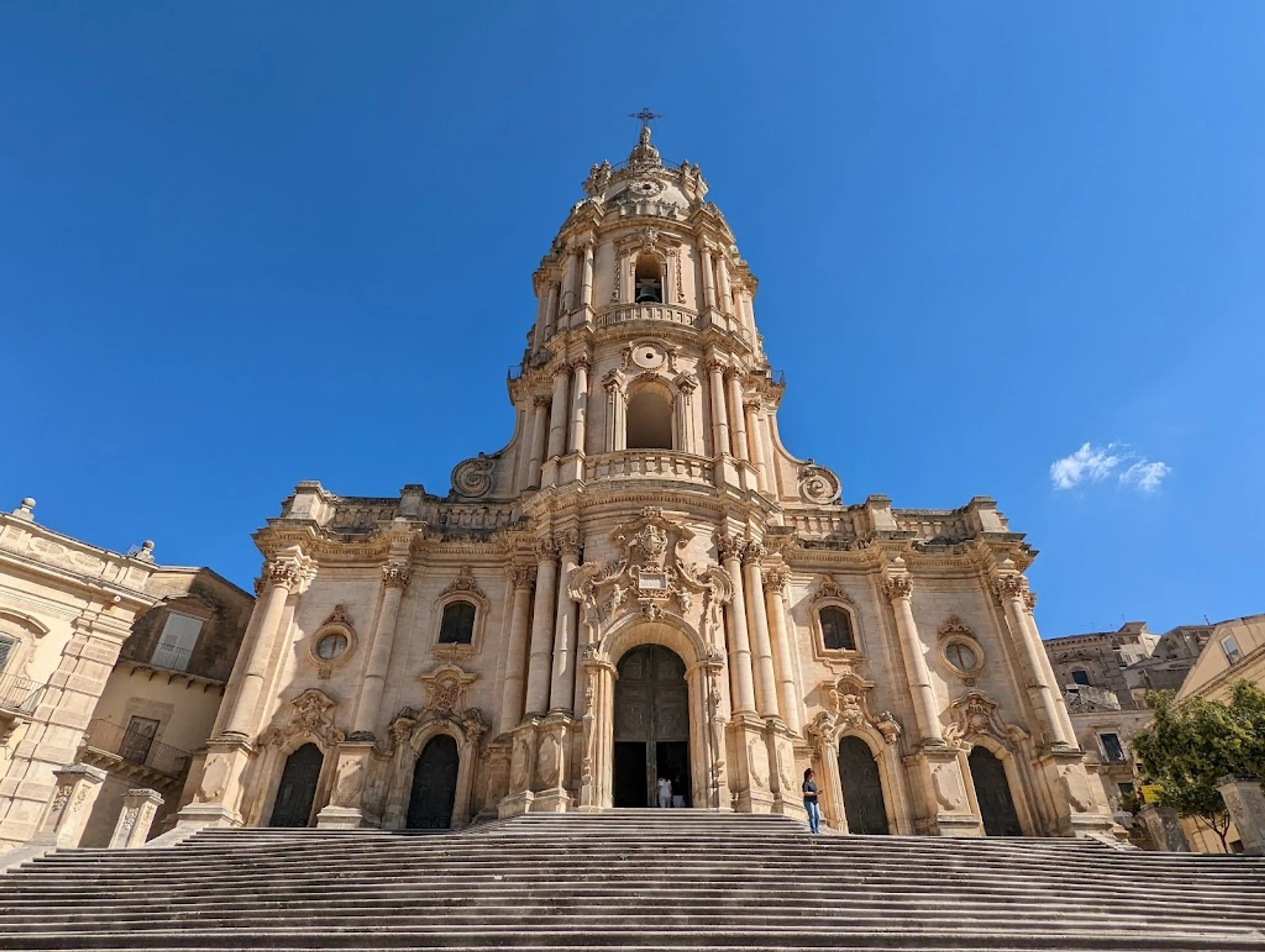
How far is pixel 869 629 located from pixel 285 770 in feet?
60.2

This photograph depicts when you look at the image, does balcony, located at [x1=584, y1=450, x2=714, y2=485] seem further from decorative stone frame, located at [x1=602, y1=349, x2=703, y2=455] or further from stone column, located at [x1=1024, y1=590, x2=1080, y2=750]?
stone column, located at [x1=1024, y1=590, x2=1080, y2=750]

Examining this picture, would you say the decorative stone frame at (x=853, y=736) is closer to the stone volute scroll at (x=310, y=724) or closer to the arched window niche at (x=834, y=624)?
the arched window niche at (x=834, y=624)

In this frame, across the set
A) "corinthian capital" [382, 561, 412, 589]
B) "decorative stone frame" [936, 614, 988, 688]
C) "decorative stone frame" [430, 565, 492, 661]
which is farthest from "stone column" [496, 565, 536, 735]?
"decorative stone frame" [936, 614, 988, 688]

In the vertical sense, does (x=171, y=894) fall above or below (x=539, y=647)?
below

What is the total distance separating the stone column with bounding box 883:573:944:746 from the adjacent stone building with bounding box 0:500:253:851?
21.7 m

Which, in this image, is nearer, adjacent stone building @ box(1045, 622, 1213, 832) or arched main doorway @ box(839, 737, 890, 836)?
arched main doorway @ box(839, 737, 890, 836)

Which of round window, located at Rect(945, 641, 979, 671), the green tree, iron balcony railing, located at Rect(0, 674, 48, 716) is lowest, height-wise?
the green tree

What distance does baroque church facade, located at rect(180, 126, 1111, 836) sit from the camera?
2023 centimetres

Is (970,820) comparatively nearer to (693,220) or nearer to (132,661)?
(693,220)

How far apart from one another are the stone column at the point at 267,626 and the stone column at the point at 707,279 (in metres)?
17.6

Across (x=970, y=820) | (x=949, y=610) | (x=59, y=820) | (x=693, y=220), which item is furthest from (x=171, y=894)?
(x=693, y=220)

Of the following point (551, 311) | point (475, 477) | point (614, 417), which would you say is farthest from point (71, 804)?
point (551, 311)

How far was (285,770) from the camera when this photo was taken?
21.7m

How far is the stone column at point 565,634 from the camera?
65.8 feet
